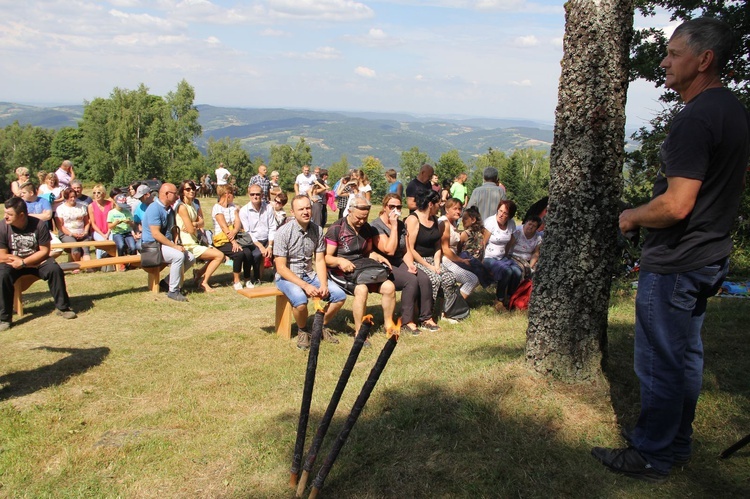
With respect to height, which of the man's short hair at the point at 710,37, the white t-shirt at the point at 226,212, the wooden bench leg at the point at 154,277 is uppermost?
the man's short hair at the point at 710,37

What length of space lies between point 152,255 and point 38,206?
3.35 m

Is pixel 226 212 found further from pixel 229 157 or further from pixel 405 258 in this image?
pixel 229 157

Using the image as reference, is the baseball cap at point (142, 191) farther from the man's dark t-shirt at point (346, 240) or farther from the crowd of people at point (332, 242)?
the man's dark t-shirt at point (346, 240)

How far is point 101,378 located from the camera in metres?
5.26

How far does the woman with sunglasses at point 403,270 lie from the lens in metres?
6.54

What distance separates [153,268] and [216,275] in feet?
5.31

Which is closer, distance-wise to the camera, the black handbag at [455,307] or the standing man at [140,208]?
the black handbag at [455,307]

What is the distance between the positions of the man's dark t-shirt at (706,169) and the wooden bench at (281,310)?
4317 mm

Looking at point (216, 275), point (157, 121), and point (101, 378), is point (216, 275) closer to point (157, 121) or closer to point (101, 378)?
point (101, 378)

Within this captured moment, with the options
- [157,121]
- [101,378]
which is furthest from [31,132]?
[101,378]

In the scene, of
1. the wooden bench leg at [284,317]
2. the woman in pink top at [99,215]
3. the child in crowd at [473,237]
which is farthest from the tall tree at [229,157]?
the wooden bench leg at [284,317]

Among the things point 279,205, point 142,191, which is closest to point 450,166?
point 279,205

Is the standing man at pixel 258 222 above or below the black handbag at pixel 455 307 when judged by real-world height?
above

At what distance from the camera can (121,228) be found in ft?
32.1
